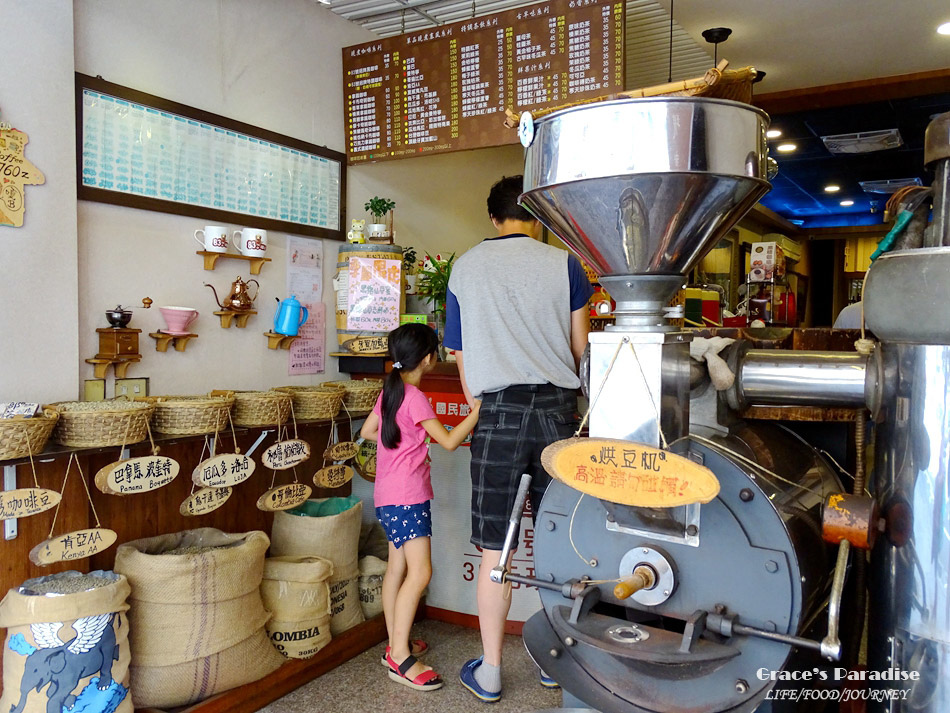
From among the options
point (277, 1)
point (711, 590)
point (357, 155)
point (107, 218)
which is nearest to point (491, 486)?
point (711, 590)

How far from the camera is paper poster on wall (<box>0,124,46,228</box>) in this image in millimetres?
2320

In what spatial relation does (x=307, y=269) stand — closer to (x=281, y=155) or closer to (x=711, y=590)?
(x=281, y=155)

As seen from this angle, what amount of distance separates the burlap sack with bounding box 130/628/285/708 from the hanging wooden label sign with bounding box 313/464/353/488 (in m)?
0.65

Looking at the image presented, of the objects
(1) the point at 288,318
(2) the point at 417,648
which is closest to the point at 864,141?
(1) the point at 288,318

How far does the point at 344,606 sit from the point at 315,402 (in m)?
0.85

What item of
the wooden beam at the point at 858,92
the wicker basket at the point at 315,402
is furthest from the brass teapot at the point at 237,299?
the wooden beam at the point at 858,92

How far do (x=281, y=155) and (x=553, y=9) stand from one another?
1408 millimetres

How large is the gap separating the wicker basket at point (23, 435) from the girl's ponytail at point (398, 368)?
109 cm

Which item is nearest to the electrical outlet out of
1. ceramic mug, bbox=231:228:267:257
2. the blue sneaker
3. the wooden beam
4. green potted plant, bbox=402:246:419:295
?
ceramic mug, bbox=231:228:267:257

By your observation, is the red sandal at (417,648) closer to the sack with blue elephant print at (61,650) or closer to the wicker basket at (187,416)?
the sack with blue elephant print at (61,650)

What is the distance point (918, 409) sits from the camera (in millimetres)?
953

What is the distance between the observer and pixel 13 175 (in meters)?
2.35

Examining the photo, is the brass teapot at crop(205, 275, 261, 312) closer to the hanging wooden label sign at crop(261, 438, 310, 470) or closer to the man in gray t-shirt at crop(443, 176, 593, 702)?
the hanging wooden label sign at crop(261, 438, 310, 470)

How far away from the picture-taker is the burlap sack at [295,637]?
270 cm
